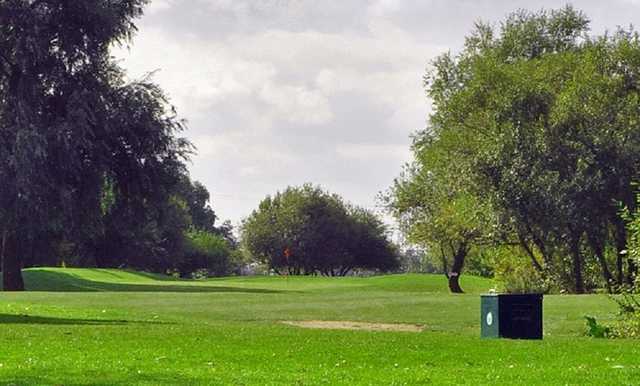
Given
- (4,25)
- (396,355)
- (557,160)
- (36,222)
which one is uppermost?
(4,25)

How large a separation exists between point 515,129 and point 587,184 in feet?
14.9

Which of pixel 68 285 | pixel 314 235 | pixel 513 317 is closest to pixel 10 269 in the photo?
pixel 68 285

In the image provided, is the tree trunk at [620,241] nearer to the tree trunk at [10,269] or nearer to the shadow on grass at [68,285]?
the shadow on grass at [68,285]

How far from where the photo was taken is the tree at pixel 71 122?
4362 cm

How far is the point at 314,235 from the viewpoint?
125m

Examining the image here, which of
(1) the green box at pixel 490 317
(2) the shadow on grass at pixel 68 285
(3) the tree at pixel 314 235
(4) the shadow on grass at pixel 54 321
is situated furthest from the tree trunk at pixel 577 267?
(3) the tree at pixel 314 235

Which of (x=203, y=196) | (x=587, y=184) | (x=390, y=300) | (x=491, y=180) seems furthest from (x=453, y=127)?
(x=203, y=196)

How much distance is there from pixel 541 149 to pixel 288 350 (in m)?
34.4

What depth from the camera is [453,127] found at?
189 feet

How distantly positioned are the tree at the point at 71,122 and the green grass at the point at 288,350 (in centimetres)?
1154

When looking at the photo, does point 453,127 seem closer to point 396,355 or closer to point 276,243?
point 396,355

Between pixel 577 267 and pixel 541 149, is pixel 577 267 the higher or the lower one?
the lower one

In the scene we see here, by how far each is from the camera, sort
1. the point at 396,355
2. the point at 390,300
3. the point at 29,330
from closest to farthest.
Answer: the point at 396,355 < the point at 29,330 < the point at 390,300

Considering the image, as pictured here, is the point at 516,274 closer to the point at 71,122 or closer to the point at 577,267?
the point at 577,267
